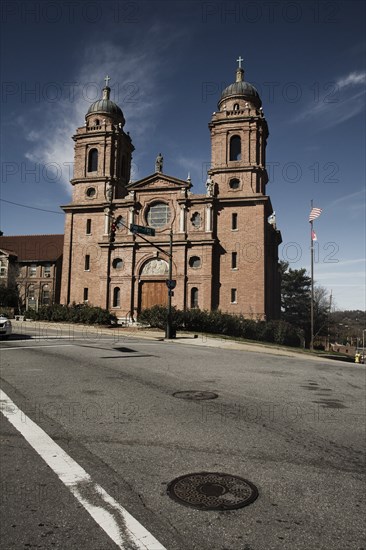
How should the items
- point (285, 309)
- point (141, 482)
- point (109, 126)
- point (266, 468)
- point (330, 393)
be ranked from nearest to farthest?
point (141, 482) < point (266, 468) < point (330, 393) < point (109, 126) < point (285, 309)

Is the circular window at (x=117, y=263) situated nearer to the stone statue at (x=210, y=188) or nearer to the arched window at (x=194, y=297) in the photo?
the arched window at (x=194, y=297)

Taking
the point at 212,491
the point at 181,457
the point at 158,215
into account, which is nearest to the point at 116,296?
the point at 158,215

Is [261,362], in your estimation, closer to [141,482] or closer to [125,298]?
[141,482]

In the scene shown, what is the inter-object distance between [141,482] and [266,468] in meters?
1.36

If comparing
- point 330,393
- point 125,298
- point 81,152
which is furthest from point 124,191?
point 330,393

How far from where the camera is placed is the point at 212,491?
3.66 m

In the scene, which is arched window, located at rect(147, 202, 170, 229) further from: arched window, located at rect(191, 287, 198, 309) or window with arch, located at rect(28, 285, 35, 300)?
window with arch, located at rect(28, 285, 35, 300)

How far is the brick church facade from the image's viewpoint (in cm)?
3553

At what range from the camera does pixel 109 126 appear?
42.3 metres

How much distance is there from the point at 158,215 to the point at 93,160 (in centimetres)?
1033

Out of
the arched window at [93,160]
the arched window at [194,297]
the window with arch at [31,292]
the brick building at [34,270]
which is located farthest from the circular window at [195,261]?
the window with arch at [31,292]

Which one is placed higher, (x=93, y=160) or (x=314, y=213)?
(x=93, y=160)

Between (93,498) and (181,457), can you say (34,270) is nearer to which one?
(181,457)

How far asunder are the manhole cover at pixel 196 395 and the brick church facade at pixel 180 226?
1010 inches
